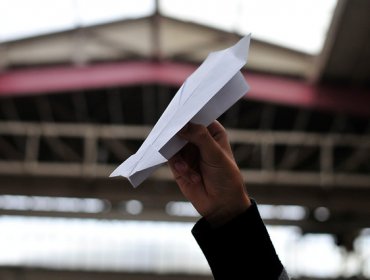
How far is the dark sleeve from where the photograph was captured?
1.25 metres

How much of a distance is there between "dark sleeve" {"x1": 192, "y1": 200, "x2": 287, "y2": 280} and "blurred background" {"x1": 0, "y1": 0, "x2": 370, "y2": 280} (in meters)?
9.39

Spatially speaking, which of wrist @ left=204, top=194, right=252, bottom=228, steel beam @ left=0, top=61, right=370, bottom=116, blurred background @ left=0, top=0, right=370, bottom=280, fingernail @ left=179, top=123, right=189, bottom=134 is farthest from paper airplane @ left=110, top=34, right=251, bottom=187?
steel beam @ left=0, top=61, right=370, bottom=116

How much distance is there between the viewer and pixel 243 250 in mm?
1249

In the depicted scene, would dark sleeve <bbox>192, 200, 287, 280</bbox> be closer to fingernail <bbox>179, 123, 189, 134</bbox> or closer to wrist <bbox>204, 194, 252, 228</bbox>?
wrist <bbox>204, 194, 252, 228</bbox>

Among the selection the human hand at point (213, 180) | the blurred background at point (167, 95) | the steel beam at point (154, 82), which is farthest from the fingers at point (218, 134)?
the steel beam at point (154, 82)

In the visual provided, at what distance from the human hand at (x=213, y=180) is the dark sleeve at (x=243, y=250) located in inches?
0.8

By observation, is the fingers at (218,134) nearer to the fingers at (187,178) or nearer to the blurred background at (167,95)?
the fingers at (187,178)

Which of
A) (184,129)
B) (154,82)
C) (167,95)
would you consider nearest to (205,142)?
(184,129)

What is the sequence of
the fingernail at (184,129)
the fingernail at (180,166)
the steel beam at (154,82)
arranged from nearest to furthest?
1. the fingernail at (184,129)
2. the fingernail at (180,166)
3. the steel beam at (154,82)

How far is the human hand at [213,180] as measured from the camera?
3.96ft

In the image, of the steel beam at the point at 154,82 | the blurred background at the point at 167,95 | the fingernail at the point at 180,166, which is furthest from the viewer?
the steel beam at the point at 154,82

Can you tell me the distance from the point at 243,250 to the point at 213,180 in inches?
6.1

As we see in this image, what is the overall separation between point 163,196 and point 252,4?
15.9ft

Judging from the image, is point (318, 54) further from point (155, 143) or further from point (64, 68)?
point (155, 143)
